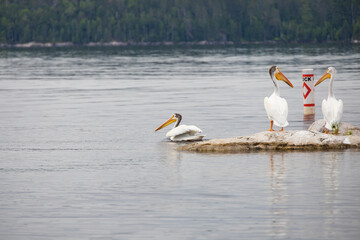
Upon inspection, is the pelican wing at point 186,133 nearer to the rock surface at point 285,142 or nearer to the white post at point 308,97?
the rock surface at point 285,142

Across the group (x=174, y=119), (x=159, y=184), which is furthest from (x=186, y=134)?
(x=159, y=184)

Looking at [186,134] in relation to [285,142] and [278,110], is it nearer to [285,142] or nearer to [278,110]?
[278,110]

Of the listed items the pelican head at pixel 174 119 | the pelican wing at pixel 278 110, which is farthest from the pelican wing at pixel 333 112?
the pelican head at pixel 174 119

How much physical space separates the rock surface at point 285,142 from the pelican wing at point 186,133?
123 cm

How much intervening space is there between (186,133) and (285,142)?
2424 millimetres

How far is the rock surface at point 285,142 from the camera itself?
15.5 meters

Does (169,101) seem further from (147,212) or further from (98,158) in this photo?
(147,212)

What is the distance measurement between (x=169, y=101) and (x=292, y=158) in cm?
1453

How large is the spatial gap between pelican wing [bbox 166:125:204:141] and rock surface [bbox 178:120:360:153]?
4.03 ft

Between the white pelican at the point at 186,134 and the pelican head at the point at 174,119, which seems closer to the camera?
the white pelican at the point at 186,134

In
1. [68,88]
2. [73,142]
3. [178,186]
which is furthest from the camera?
[68,88]

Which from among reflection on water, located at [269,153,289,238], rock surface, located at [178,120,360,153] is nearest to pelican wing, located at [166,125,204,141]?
rock surface, located at [178,120,360,153]

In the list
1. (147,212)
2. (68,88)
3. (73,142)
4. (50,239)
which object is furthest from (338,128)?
→ (68,88)

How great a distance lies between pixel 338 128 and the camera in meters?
16.3
